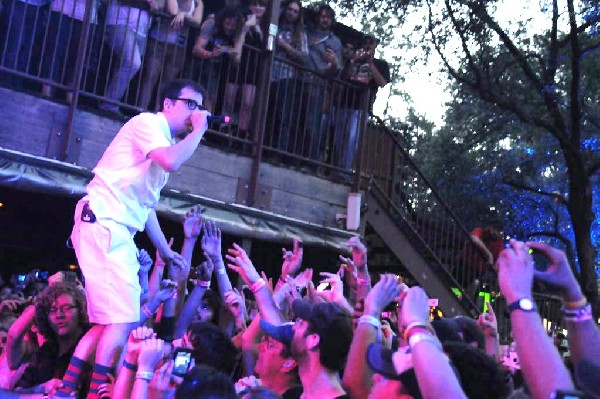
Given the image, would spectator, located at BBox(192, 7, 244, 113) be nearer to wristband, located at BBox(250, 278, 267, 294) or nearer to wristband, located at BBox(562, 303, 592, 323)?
wristband, located at BBox(250, 278, 267, 294)

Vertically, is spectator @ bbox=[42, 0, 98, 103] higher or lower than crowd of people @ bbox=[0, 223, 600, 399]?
higher

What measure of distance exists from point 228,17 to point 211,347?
568 centimetres

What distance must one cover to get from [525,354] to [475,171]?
18.4m

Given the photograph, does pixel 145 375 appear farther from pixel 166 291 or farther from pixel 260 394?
pixel 166 291

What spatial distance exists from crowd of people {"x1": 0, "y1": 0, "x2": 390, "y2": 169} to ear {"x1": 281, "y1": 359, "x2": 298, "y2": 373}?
4.49 metres

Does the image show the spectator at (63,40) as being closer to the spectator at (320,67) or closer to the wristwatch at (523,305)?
the spectator at (320,67)

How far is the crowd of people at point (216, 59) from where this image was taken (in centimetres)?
805

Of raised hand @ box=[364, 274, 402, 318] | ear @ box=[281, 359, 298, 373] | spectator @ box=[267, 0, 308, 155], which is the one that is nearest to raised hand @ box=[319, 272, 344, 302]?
ear @ box=[281, 359, 298, 373]

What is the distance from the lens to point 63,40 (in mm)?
8203

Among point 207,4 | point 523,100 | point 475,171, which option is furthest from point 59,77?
point 475,171

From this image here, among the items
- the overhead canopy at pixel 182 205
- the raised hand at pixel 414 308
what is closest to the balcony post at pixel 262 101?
the overhead canopy at pixel 182 205

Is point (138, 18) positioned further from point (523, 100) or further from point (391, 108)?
point (391, 108)

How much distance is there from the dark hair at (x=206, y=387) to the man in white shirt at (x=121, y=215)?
1.25m

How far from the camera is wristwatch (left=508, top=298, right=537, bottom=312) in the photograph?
243 centimetres
